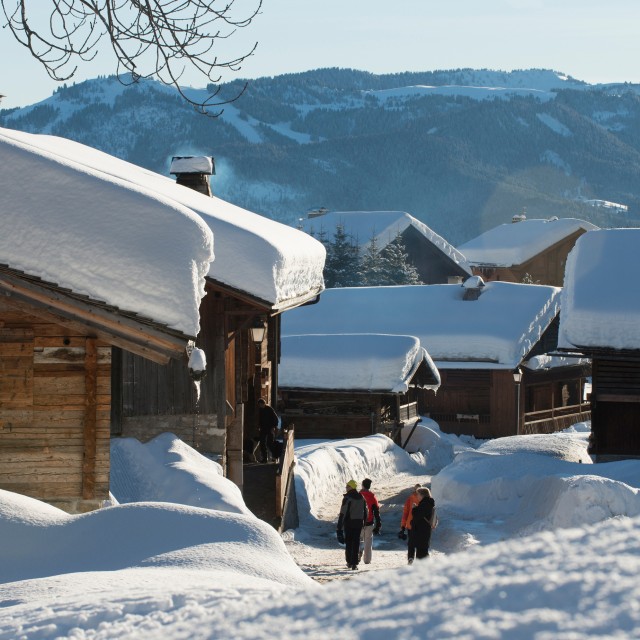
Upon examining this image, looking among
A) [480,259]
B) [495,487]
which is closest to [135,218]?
[495,487]

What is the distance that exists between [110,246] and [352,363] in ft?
61.5

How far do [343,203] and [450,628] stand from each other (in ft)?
620

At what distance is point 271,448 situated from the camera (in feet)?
60.1

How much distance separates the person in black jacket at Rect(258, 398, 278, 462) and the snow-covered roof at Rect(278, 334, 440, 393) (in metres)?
8.71

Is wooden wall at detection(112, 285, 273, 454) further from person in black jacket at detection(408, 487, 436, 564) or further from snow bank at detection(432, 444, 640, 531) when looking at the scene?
snow bank at detection(432, 444, 640, 531)

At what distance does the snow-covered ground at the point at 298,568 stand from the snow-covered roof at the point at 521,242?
152 feet

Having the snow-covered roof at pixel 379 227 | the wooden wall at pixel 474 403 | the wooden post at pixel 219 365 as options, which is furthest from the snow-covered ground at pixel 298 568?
→ the snow-covered roof at pixel 379 227

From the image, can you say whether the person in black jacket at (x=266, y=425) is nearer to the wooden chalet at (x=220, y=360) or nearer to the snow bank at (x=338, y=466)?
the snow bank at (x=338, y=466)

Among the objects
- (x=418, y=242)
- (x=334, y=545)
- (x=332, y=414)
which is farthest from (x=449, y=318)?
(x=418, y=242)

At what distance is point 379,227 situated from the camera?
6025 centimetres

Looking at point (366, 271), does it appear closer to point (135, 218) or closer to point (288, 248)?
point (288, 248)

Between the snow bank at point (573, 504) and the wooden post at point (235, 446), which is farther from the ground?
the wooden post at point (235, 446)

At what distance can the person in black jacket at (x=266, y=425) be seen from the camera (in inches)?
716

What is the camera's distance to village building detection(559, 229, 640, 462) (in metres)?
20.2
